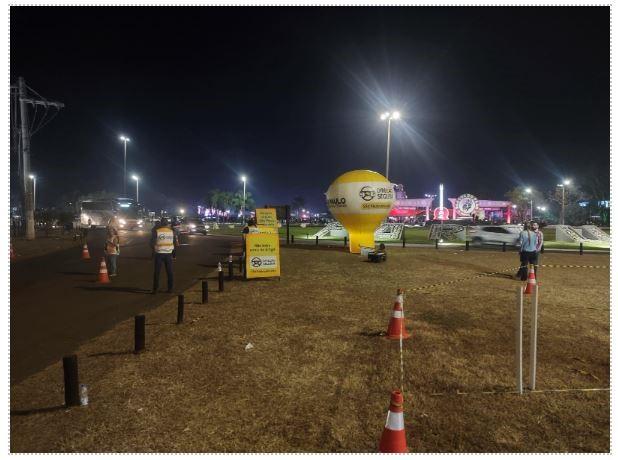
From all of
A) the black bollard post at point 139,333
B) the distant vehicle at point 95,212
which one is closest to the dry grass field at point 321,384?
the black bollard post at point 139,333

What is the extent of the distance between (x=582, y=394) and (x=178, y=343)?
580 centimetres

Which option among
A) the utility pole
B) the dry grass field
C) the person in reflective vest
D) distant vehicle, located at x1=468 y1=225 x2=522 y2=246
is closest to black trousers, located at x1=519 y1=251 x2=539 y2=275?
the dry grass field

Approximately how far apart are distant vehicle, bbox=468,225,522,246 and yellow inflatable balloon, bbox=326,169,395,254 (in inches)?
364

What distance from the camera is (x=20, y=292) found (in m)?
10.5

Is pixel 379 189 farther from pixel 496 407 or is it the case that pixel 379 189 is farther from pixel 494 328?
pixel 496 407

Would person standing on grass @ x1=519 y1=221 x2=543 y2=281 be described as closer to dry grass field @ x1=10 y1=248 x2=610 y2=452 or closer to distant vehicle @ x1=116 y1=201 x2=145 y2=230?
dry grass field @ x1=10 y1=248 x2=610 y2=452

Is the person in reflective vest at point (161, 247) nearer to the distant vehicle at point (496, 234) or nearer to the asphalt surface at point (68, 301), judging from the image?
the asphalt surface at point (68, 301)

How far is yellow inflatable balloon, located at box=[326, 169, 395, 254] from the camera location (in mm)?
20609

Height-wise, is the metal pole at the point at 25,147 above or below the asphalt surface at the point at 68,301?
above

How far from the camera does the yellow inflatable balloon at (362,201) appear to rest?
20609 mm

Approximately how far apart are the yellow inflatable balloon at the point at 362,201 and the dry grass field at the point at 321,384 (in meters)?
11.7

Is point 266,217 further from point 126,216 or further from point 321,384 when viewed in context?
point 126,216

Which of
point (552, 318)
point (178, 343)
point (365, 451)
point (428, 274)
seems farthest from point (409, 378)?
point (428, 274)

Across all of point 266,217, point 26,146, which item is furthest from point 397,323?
point 26,146
